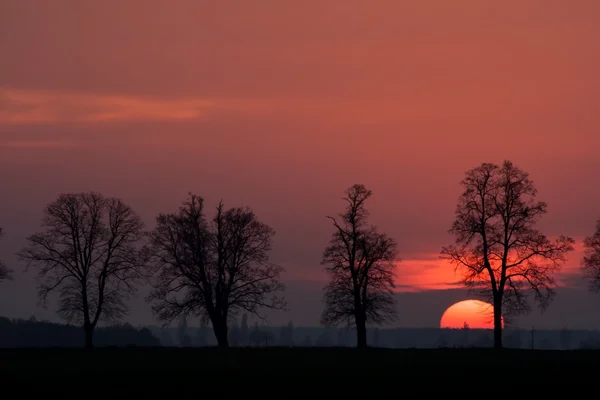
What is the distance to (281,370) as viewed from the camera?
154 feet

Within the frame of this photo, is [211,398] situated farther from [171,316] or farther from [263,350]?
[171,316]

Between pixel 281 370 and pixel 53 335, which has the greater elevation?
pixel 281 370

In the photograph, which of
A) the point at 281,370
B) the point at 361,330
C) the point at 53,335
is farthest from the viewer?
the point at 53,335

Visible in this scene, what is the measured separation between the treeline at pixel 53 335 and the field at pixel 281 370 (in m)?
93.1

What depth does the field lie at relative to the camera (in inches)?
1629

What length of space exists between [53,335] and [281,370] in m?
118

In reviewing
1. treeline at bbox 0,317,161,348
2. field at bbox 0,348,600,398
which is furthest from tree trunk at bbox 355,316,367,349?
treeline at bbox 0,317,161,348

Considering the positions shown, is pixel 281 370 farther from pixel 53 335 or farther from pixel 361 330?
pixel 53 335

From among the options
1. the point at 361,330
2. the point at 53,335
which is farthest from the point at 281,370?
the point at 53,335

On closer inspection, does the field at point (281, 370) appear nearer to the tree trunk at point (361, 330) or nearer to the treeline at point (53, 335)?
the tree trunk at point (361, 330)

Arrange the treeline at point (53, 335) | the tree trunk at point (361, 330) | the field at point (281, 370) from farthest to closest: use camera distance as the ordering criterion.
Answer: the treeline at point (53, 335) < the tree trunk at point (361, 330) < the field at point (281, 370)

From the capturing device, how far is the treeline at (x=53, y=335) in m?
153

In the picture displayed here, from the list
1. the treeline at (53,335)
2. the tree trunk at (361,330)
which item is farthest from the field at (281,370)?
the treeline at (53,335)

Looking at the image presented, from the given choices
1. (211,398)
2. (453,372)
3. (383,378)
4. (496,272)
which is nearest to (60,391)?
(211,398)
